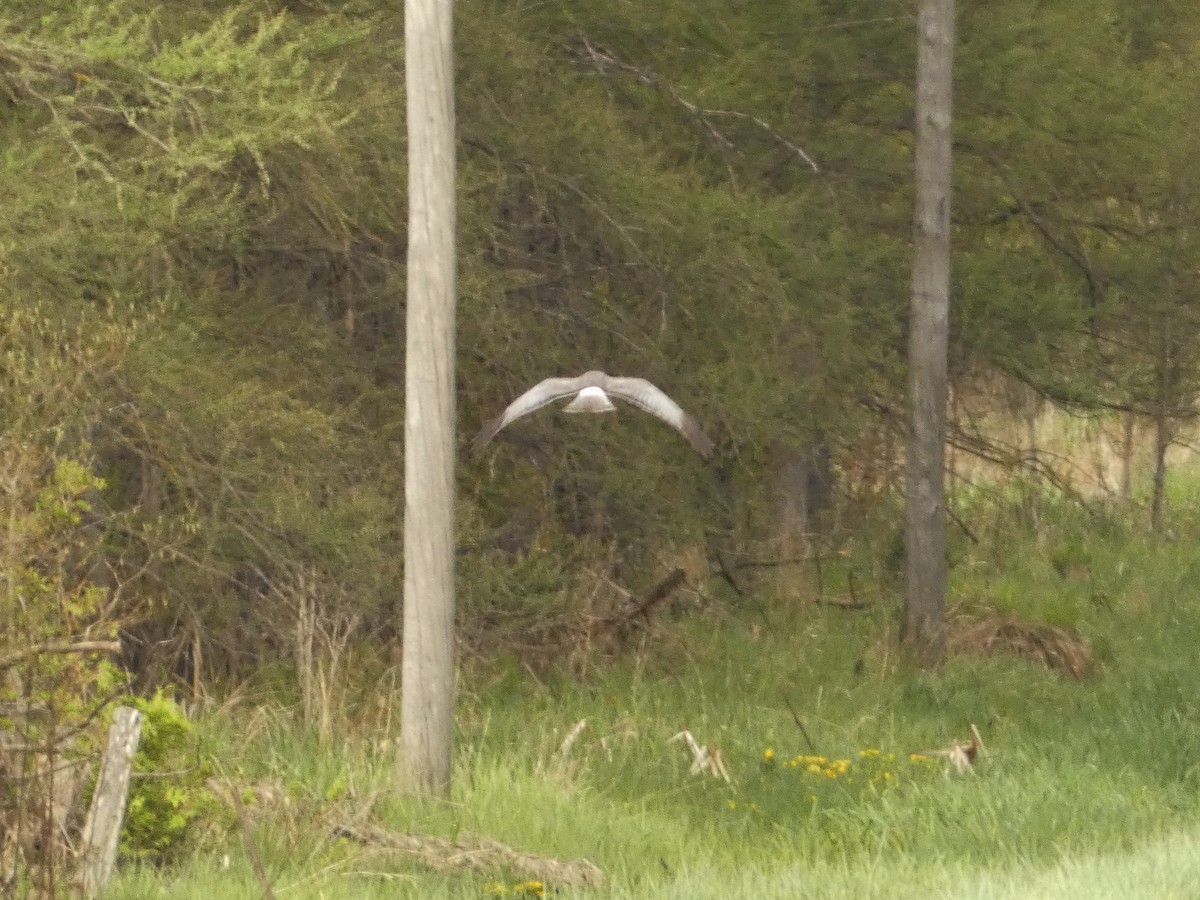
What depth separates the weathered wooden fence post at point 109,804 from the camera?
6.29m

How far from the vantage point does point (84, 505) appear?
6.47 m

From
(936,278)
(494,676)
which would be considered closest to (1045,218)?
(936,278)

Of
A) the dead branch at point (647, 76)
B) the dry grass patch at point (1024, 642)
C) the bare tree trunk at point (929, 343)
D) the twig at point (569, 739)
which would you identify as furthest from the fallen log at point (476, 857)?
the dry grass patch at point (1024, 642)

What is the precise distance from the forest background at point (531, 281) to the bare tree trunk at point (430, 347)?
910 mm

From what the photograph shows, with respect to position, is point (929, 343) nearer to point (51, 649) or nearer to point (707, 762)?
point (707, 762)

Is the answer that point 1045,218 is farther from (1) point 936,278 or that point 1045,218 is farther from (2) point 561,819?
(2) point 561,819

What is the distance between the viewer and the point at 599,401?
7.71m

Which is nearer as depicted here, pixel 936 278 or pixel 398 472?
pixel 398 472

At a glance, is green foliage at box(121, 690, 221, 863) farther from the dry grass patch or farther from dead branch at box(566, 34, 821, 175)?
the dry grass patch

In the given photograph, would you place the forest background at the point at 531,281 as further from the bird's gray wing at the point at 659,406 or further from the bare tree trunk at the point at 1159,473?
the bird's gray wing at the point at 659,406

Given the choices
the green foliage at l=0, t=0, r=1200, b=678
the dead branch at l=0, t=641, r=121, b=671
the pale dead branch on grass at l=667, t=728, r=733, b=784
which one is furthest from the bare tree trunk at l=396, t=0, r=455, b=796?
the dead branch at l=0, t=641, r=121, b=671

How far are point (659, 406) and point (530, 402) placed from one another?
525 millimetres

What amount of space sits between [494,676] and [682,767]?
223cm

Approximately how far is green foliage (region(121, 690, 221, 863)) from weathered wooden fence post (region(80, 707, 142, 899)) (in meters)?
0.28
